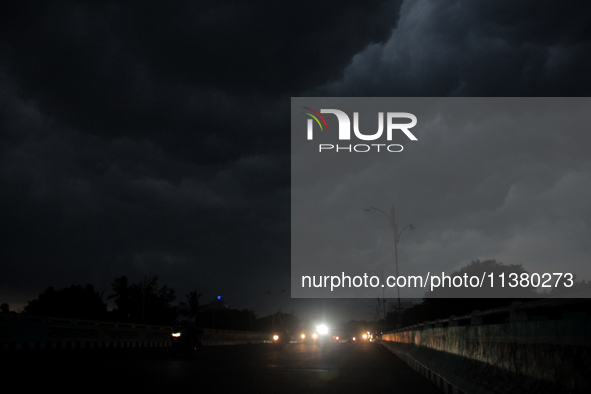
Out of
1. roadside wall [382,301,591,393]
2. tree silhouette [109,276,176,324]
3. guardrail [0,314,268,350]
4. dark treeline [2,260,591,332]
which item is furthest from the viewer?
tree silhouette [109,276,176,324]

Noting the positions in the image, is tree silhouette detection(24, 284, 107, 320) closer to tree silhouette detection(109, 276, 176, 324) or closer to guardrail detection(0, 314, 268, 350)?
tree silhouette detection(109, 276, 176, 324)

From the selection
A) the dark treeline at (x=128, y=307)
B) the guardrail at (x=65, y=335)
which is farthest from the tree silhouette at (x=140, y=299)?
the guardrail at (x=65, y=335)

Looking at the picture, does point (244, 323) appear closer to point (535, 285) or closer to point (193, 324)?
point (535, 285)

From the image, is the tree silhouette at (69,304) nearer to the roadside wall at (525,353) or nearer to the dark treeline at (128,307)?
the dark treeline at (128,307)

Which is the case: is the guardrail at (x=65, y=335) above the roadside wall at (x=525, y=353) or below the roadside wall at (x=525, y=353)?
below

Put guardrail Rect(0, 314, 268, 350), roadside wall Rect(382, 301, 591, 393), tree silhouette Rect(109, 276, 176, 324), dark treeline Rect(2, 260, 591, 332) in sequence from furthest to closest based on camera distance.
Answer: tree silhouette Rect(109, 276, 176, 324)
dark treeline Rect(2, 260, 591, 332)
guardrail Rect(0, 314, 268, 350)
roadside wall Rect(382, 301, 591, 393)

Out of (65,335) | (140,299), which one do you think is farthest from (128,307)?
(65,335)

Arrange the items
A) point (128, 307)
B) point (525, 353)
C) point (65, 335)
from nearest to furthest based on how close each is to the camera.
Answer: point (525, 353)
point (65, 335)
point (128, 307)

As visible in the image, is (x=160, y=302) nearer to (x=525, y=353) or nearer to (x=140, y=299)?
(x=140, y=299)

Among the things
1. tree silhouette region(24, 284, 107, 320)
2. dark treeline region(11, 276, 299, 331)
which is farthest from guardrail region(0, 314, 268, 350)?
tree silhouette region(24, 284, 107, 320)

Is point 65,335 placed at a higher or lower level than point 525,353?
lower

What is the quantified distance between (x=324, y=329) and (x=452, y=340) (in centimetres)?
7258

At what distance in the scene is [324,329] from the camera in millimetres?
80000

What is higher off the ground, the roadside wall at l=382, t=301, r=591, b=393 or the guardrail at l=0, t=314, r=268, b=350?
the roadside wall at l=382, t=301, r=591, b=393
